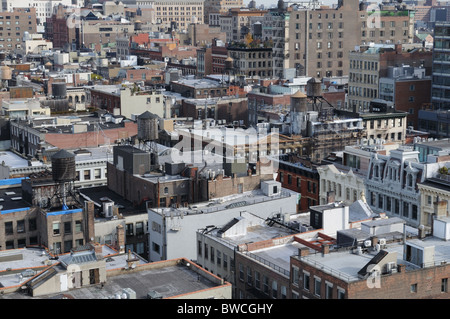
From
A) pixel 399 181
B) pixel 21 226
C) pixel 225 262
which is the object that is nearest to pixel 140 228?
pixel 21 226

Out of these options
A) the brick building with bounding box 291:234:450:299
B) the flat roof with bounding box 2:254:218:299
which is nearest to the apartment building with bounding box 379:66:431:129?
the brick building with bounding box 291:234:450:299

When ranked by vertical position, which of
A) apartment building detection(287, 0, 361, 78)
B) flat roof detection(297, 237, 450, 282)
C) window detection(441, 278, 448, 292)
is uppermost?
apartment building detection(287, 0, 361, 78)

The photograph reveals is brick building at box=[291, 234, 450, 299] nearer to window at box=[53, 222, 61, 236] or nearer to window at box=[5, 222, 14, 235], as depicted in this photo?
window at box=[53, 222, 61, 236]

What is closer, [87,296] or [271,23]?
[87,296]

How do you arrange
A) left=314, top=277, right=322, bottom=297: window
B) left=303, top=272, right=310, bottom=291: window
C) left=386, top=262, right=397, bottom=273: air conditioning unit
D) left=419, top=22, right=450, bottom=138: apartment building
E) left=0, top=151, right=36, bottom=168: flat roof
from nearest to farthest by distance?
left=386, top=262, right=397, bottom=273: air conditioning unit, left=314, top=277, right=322, bottom=297: window, left=303, top=272, right=310, bottom=291: window, left=0, top=151, right=36, bottom=168: flat roof, left=419, top=22, right=450, bottom=138: apartment building

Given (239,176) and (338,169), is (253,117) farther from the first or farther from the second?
(239,176)

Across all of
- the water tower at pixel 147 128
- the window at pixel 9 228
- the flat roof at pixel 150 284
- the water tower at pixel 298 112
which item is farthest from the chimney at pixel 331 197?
the window at pixel 9 228

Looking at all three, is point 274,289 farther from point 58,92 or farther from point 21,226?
point 58,92
